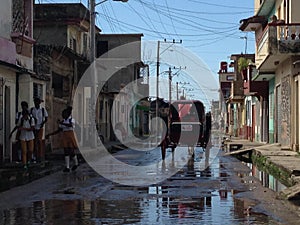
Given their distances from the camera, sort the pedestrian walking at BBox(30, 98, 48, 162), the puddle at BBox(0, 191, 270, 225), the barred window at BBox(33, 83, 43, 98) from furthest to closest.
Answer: the barred window at BBox(33, 83, 43, 98), the pedestrian walking at BBox(30, 98, 48, 162), the puddle at BBox(0, 191, 270, 225)

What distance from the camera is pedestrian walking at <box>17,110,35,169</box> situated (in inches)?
641

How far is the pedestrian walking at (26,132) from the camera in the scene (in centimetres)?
1628

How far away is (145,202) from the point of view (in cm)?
1155

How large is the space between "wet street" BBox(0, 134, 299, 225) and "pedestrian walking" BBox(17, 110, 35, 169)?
95 centimetres

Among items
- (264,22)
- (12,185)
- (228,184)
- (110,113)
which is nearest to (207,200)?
(228,184)

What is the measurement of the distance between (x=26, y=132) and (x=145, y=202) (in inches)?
235

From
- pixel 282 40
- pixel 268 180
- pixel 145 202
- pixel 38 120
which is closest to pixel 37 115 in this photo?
pixel 38 120

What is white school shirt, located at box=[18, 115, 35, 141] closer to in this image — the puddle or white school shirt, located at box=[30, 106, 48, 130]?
white school shirt, located at box=[30, 106, 48, 130]

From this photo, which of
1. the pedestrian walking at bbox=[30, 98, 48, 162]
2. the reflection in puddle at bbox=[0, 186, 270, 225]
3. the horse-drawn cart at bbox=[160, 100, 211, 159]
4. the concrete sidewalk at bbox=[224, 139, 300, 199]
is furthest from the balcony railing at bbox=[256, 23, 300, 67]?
the reflection in puddle at bbox=[0, 186, 270, 225]

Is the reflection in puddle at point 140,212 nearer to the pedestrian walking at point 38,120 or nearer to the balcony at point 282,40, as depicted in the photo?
the pedestrian walking at point 38,120

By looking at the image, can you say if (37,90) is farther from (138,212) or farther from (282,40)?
(138,212)

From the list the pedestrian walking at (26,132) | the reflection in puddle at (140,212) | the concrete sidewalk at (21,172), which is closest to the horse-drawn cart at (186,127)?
the concrete sidewalk at (21,172)

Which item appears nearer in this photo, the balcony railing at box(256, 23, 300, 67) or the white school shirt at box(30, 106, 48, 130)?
the white school shirt at box(30, 106, 48, 130)

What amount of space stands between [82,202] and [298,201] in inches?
158
